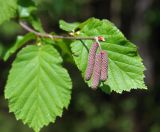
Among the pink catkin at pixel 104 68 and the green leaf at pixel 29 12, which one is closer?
the pink catkin at pixel 104 68

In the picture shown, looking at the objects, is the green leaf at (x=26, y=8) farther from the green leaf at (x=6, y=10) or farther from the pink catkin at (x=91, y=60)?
the pink catkin at (x=91, y=60)

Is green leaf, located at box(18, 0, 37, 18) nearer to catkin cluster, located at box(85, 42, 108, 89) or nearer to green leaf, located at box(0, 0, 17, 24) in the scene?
green leaf, located at box(0, 0, 17, 24)

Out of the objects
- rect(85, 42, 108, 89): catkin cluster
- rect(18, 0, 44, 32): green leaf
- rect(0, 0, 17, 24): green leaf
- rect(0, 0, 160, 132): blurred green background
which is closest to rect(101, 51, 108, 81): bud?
rect(85, 42, 108, 89): catkin cluster

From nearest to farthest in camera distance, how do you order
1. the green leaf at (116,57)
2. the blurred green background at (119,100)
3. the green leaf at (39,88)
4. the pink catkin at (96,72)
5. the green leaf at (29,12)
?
the pink catkin at (96,72), the green leaf at (116,57), the green leaf at (39,88), the green leaf at (29,12), the blurred green background at (119,100)

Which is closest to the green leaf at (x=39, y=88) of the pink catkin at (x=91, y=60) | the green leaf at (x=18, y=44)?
the green leaf at (x=18, y=44)

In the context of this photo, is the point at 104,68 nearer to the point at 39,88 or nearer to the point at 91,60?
the point at 91,60

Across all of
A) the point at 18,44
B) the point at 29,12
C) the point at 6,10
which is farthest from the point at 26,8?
the point at 6,10

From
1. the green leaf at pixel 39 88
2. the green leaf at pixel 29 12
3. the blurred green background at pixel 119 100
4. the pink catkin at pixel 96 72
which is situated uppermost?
the pink catkin at pixel 96 72
